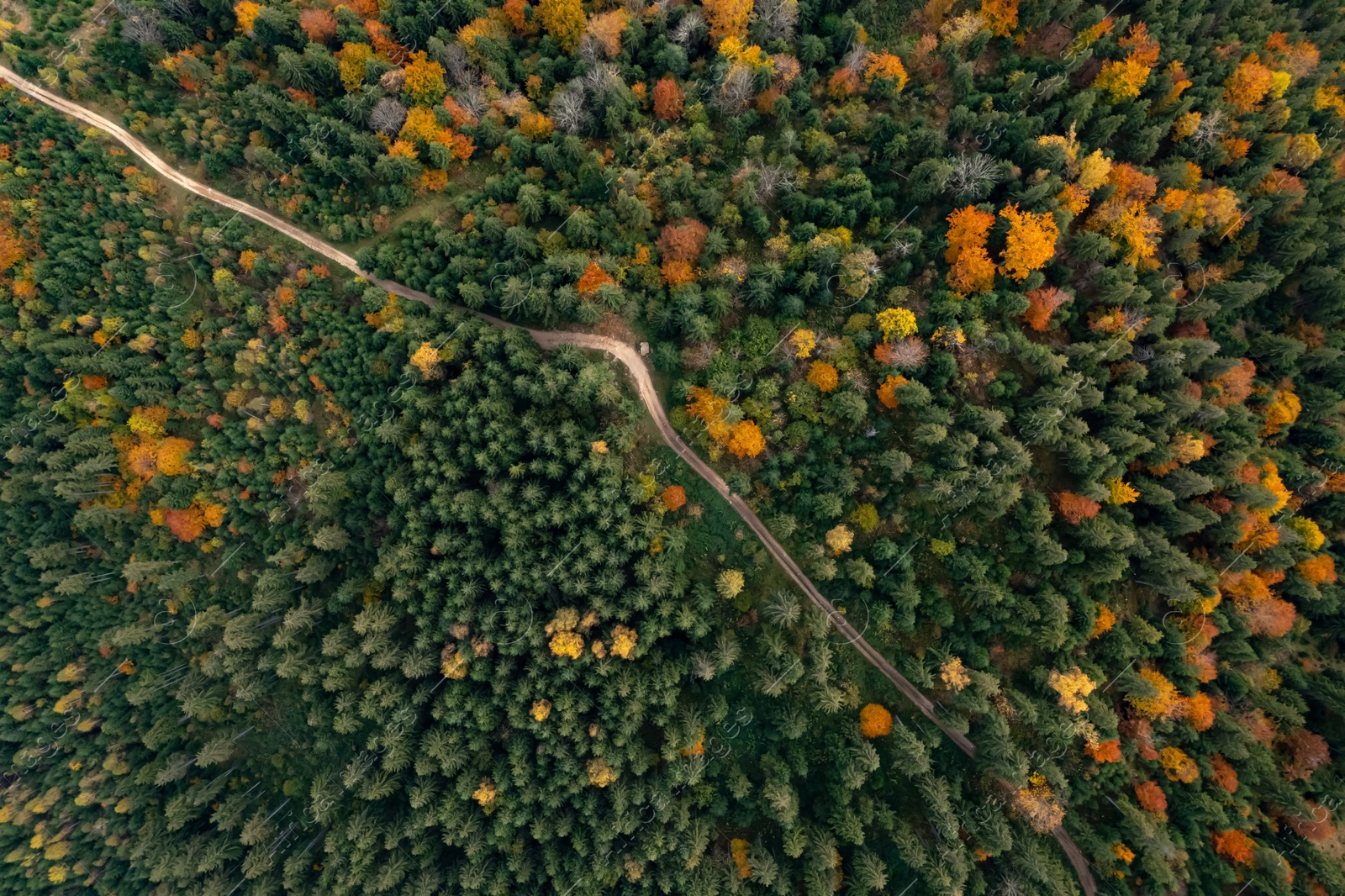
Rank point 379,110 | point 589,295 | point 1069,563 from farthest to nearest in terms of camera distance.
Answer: point 379,110
point 589,295
point 1069,563

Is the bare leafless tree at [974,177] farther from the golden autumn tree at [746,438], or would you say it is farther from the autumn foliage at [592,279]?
the autumn foliage at [592,279]

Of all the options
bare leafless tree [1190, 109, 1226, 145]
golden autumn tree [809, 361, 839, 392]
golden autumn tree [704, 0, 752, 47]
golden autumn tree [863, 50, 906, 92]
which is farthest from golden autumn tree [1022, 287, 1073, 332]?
golden autumn tree [704, 0, 752, 47]

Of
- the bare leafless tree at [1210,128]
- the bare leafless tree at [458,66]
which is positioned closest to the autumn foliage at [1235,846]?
the bare leafless tree at [1210,128]

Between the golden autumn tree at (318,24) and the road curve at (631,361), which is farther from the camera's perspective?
the golden autumn tree at (318,24)

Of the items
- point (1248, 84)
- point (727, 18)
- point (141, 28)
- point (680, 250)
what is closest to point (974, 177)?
point (680, 250)

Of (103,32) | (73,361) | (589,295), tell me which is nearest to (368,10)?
(103,32)

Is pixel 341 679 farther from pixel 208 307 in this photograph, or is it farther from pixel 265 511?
pixel 208 307
